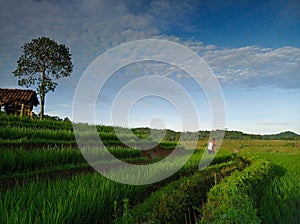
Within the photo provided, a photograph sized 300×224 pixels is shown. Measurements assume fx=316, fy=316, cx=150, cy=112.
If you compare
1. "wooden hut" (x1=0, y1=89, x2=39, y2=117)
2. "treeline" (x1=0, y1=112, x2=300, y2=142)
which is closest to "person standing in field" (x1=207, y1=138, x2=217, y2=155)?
"treeline" (x1=0, y1=112, x2=300, y2=142)

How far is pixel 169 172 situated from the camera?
8.47 meters

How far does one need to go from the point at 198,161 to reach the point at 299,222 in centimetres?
677

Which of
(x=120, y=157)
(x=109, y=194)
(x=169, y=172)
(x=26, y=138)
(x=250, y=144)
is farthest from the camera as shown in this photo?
(x=250, y=144)

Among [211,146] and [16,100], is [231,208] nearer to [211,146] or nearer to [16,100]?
[211,146]

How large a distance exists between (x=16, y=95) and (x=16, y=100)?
34 centimetres

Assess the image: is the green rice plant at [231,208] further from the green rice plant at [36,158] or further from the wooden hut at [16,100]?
the wooden hut at [16,100]

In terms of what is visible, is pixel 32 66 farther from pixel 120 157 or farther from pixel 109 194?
pixel 109 194

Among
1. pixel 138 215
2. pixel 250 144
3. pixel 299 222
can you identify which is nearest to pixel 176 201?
pixel 138 215

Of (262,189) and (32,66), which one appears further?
(32,66)

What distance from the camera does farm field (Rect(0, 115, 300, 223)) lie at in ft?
11.4

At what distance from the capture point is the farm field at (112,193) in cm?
349

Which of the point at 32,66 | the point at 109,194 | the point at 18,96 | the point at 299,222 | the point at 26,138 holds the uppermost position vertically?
the point at 32,66

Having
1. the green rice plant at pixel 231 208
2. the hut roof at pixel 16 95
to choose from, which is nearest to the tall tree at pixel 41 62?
the hut roof at pixel 16 95

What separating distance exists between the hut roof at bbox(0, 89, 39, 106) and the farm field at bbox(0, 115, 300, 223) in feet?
23.6
